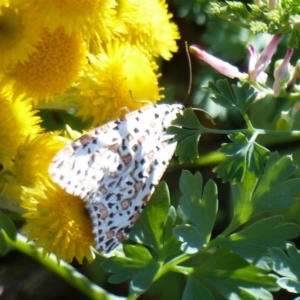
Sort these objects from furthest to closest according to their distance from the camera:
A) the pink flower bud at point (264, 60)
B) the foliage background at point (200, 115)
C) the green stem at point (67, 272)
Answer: the foliage background at point (200, 115) → the green stem at point (67, 272) → the pink flower bud at point (264, 60)

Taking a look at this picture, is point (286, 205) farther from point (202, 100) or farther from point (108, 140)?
point (202, 100)

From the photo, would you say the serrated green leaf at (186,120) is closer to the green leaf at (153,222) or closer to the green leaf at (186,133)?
the green leaf at (186,133)

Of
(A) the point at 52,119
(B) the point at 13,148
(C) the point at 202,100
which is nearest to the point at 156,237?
(B) the point at 13,148

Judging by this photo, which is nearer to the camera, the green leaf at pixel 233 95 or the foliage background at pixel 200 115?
the green leaf at pixel 233 95

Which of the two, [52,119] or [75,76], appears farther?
[52,119]

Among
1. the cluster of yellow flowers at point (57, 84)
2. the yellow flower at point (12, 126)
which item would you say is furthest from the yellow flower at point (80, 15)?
the yellow flower at point (12, 126)

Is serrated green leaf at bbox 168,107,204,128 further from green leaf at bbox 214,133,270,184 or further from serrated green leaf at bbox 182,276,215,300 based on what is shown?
serrated green leaf at bbox 182,276,215,300
